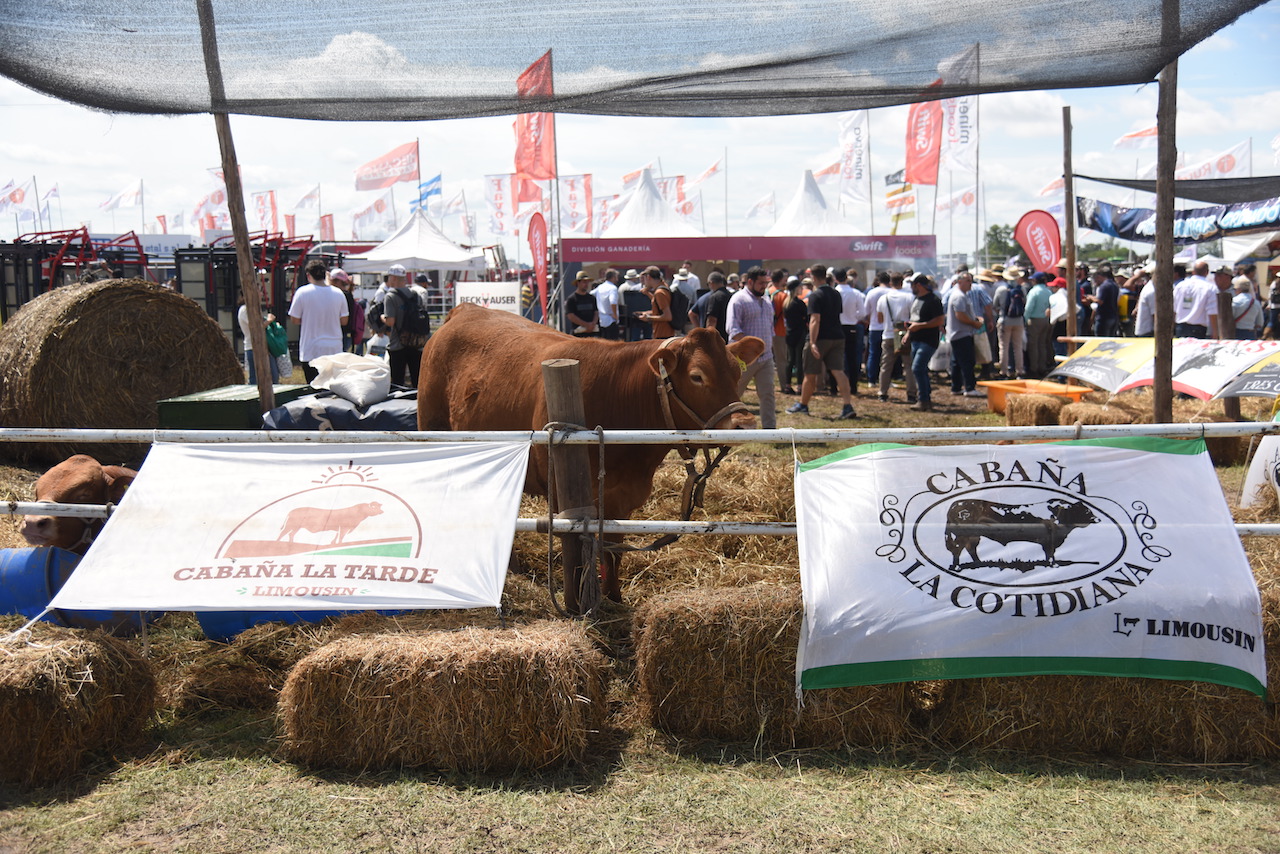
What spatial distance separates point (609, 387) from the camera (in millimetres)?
4918

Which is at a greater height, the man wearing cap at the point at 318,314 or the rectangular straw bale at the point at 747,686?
the man wearing cap at the point at 318,314

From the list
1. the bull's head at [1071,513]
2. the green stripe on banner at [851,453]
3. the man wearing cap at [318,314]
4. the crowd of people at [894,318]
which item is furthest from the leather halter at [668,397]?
the man wearing cap at [318,314]

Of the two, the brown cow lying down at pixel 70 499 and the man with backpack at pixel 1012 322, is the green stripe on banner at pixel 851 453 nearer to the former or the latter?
the brown cow lying down at pixel 70 499

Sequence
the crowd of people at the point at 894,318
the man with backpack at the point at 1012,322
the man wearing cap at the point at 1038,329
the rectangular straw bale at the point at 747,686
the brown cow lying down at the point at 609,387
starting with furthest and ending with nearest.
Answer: the man wearing cap at the point at 1038,329
the man with backpack at the point at 1012,322
the crowd of people at the point at 894,318
the brown cow lying down at the point at 609,387
the rectangular straw bale at the point at 747,686

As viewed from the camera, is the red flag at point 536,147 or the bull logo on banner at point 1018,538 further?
the red flag at point 536,147

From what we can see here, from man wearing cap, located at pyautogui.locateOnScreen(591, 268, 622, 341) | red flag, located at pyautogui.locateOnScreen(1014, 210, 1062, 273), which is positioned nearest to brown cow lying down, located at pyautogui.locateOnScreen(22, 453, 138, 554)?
man wearing cap, located at pyautogui.locateOnScreen(591, 268, 622, 341)

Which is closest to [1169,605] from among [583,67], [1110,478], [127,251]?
[1110,478]

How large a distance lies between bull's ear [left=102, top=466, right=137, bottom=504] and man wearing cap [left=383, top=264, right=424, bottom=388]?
5553 millimetres

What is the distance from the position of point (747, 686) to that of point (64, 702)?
2.32 m

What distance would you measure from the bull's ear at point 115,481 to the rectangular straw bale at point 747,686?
2.77 metres

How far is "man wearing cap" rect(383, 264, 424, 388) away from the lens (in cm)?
1034

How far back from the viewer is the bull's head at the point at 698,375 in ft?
14.9

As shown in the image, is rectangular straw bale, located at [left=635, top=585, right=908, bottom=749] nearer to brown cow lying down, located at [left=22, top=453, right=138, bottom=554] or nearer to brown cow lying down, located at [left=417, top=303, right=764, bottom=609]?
brown cow lying down, located at [left=417, top=303, right=764, bottom=609]

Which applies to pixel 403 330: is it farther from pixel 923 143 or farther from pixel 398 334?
pixel 923 143
